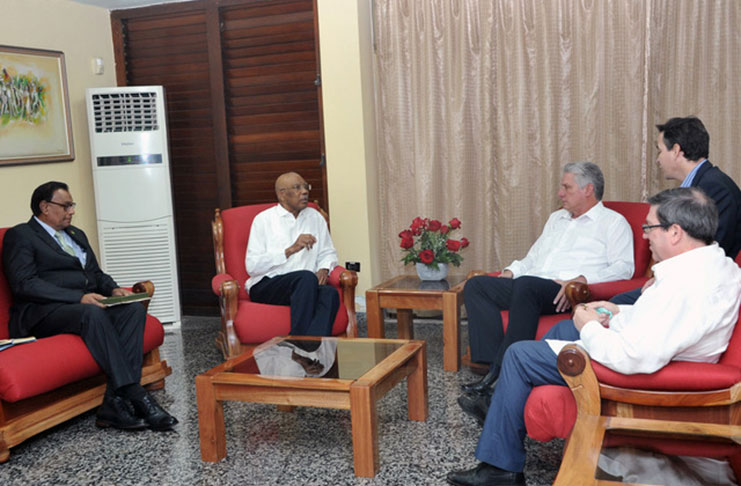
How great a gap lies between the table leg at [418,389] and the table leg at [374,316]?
941mm

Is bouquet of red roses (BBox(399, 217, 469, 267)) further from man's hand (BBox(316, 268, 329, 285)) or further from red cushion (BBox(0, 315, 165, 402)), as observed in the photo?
red cushion (BBox(0, 315, 165, 402))

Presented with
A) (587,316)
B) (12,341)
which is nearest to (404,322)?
(587,316)

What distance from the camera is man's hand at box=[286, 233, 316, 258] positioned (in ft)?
13.2

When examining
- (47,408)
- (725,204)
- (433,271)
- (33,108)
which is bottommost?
(47,408)

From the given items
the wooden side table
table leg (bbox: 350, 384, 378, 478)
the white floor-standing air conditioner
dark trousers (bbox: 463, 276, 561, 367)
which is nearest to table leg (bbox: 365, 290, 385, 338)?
the wooden side table

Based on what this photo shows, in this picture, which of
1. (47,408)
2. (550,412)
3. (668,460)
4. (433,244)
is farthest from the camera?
(433,244)

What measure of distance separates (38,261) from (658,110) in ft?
11.8

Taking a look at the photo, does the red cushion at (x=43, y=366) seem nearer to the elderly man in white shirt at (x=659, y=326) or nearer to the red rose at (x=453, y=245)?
the elderly man in white shirt at (x=659, y=326)

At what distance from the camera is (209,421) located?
2830mm

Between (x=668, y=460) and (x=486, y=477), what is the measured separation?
0.84 metres

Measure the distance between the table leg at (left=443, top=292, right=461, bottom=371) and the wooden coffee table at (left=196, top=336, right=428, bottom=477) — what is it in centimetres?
73

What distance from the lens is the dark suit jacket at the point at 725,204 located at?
9.62 ft

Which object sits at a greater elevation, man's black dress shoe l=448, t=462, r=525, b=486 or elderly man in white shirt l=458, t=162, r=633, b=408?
elderly man in white shirt l=458, t=162, r=633, b=408

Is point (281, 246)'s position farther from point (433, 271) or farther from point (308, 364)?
point (308, 364)
